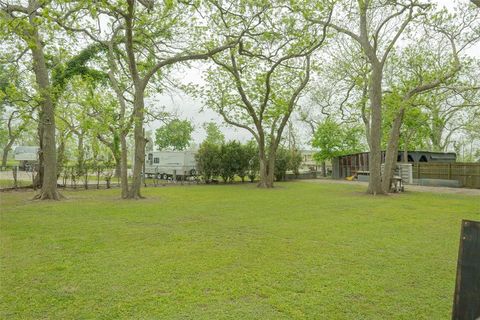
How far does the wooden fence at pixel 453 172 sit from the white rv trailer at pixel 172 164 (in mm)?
16982

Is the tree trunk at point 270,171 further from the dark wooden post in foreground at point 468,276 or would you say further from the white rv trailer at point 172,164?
the dark wooden post in foreground at point 468,276

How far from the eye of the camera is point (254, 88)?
63.9 feet

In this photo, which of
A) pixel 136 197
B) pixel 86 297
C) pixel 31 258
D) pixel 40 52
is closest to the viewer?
pixel 86 297

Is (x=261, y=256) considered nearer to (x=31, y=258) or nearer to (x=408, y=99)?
(x=31, y=258)

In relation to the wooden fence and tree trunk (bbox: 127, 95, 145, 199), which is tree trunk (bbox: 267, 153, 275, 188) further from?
the wooden fence

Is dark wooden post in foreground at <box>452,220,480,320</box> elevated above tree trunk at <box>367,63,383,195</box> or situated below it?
below

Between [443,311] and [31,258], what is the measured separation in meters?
5.27

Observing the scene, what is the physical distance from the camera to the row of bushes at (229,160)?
80.9 feet

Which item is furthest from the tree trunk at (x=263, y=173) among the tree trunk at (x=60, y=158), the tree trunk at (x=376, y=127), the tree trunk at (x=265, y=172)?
the tree trunk at (x=60, y=158)

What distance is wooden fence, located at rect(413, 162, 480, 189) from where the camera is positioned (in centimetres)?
2189

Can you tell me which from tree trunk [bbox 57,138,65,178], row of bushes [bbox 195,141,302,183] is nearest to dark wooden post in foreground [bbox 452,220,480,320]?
tree trunk [bbox 57,138,65,178]

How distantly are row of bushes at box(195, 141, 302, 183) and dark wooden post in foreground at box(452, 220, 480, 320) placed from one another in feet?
74.6

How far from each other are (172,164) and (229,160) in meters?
5.89

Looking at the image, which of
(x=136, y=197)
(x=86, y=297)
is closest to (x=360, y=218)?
(x=86, y=297)
